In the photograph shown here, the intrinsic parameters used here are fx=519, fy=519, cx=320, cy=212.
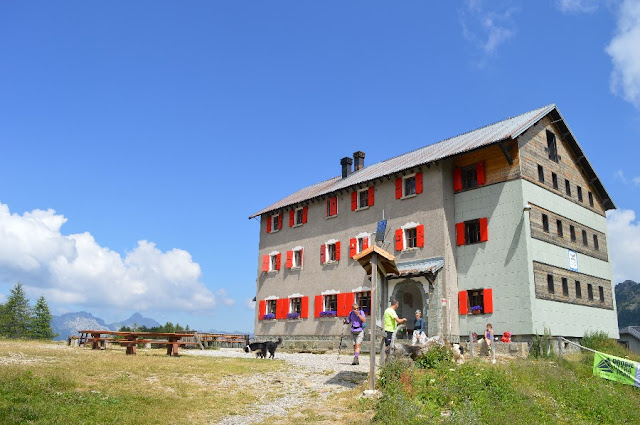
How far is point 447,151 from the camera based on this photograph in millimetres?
25672

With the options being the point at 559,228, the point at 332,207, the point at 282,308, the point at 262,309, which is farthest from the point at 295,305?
the point at 559,228

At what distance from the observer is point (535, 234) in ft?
75.5

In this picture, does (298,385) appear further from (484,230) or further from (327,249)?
(327,249)

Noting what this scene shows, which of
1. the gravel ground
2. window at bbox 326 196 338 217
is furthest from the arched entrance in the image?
the gravel ground

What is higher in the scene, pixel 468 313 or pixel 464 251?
pixel 464 251

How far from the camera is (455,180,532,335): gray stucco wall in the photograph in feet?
72.1

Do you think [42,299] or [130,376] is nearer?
[130,376]

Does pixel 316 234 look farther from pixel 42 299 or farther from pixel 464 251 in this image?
pixel 42 299

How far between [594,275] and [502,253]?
7.73m

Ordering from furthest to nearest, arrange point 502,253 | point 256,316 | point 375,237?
1. point 256,316
2. point 375,237
3. point 502,253

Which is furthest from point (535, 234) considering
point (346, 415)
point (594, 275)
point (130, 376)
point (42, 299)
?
point (42, 299)

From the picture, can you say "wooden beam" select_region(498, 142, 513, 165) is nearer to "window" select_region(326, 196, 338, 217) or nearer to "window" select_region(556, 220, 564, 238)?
"window" select_region(556, 220, 564, 238)

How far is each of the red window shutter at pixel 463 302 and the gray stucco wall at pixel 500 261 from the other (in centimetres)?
24

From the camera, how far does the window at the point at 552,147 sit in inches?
1037
